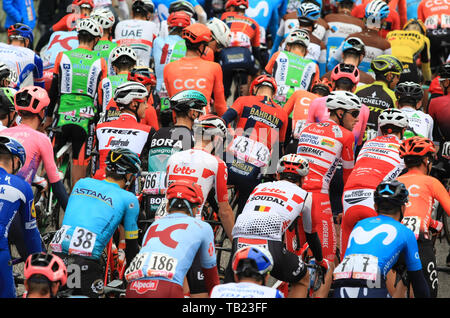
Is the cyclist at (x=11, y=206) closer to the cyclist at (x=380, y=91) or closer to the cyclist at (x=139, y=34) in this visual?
the cyclist at (x=380, y=91)

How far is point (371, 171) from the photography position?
11102 mm

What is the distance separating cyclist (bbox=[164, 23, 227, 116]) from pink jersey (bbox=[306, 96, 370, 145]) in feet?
4.57

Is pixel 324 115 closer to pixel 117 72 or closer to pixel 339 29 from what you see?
pixel 117 72

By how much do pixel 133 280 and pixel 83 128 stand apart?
17.4 ft

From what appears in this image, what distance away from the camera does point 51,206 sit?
41.3ft

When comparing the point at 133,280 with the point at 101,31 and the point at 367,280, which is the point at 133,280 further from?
the point at 101,31

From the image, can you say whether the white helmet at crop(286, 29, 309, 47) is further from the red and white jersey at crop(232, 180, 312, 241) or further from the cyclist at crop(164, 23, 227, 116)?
the red and white jersey at crop(232, 180, 312, 241)

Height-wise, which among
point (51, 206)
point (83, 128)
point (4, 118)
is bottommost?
point (51, 206)

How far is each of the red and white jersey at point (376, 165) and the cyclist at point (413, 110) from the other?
166 cm

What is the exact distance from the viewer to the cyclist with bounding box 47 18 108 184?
13208 millimetres

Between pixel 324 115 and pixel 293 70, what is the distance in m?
2.38

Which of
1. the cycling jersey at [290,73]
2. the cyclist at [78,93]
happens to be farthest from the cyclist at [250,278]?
the cycling jersey at [290,73]

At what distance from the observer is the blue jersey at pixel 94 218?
890 centimetres
